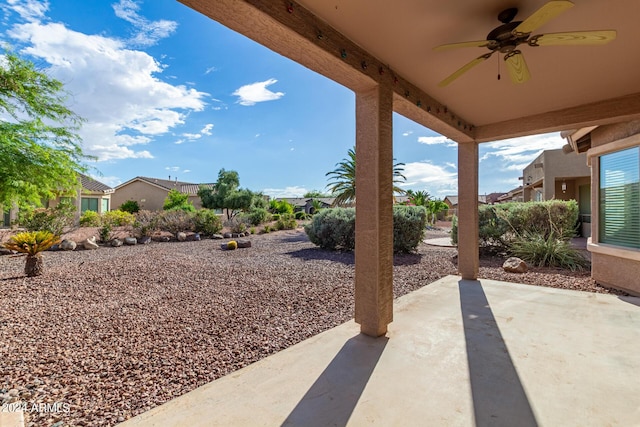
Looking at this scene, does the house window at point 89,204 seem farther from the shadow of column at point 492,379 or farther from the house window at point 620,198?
the house window at point 620,198

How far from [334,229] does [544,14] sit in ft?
25.0

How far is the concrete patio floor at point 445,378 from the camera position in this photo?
183 cm

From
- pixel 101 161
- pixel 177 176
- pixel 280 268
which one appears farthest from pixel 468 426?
pixel 177 176

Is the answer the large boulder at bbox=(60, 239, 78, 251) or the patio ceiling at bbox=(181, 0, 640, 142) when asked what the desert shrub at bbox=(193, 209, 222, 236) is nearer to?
the large boulder at bbox=(60, 239, 78, 251)

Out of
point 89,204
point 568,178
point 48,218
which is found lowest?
point 48,218

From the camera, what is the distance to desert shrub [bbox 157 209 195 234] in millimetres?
12232

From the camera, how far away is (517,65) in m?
2.62

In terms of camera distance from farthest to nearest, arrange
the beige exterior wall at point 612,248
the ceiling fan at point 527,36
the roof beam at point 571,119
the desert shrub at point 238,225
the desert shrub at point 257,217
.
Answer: the desert shrub at point 257,217 < the desert shrub at point 238,225 < the beige exterior wall at point 612,248 < the roof beam at point 571,119 < the ceiling fan at point 527,36

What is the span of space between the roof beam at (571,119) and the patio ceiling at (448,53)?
1cm

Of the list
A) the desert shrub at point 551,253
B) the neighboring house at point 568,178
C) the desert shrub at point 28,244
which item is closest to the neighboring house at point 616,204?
the desert shrub at point 551,253

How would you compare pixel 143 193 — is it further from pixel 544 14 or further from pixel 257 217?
pixel 544 14

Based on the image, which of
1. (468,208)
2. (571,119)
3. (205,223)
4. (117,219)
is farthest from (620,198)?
(117,219)

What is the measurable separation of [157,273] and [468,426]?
5.99 m

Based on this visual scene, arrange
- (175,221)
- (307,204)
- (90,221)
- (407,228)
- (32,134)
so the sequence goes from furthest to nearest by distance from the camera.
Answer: (307,204) < (90,221) < (175,221) < (407,228) < (32,134)
